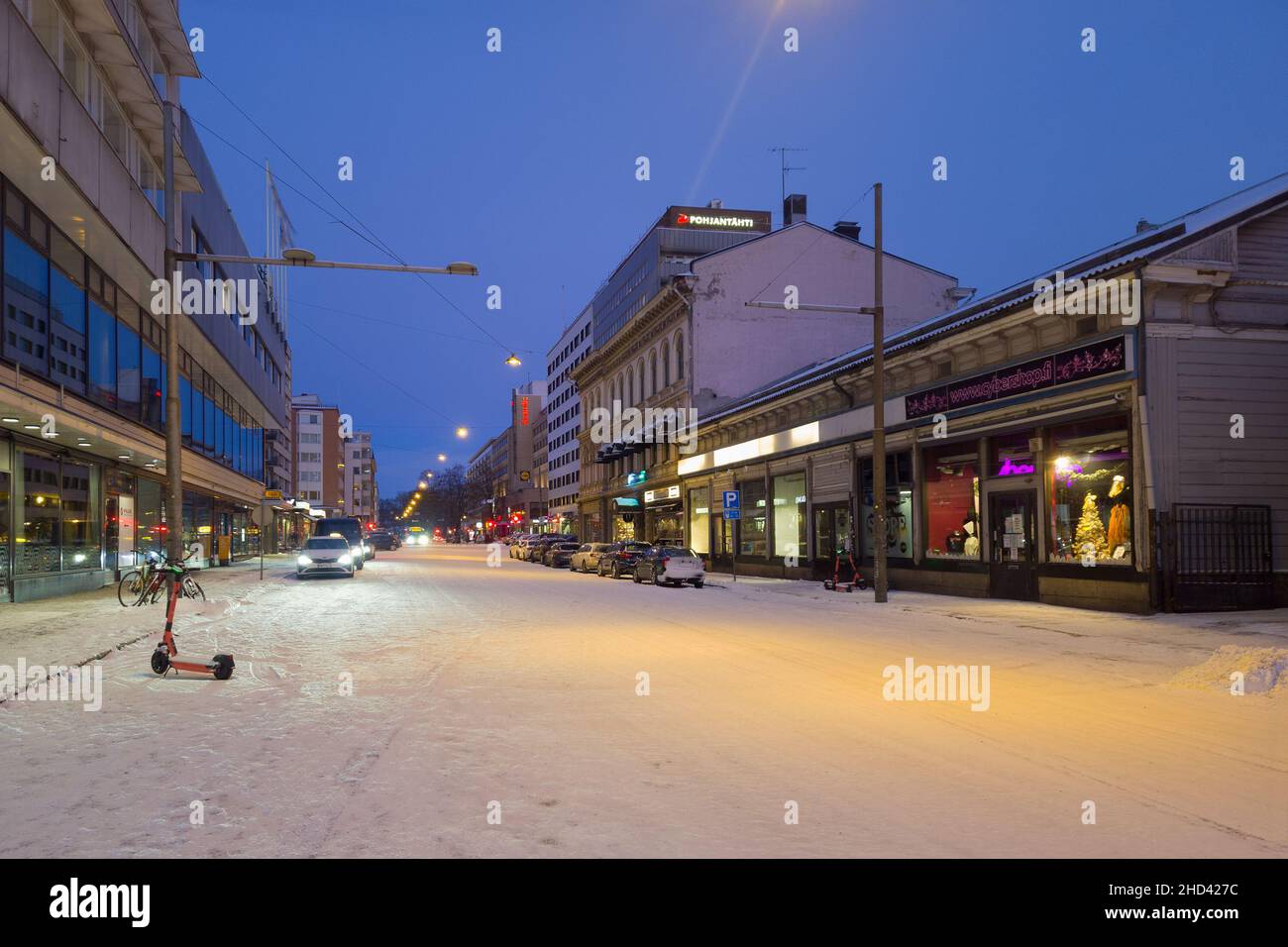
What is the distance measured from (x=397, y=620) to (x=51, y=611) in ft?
23.8

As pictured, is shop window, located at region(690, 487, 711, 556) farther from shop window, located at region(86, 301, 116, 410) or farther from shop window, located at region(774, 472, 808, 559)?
shop window, located at region(86, 301, 116, 410)

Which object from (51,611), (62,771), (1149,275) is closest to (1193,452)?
(1149,275)

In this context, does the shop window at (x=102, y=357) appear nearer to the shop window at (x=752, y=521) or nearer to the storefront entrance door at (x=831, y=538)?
the storefront entrance door at (x=831, y=538)

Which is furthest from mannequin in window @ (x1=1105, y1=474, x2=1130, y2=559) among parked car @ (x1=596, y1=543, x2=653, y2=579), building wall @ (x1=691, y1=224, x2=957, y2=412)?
building wall @ (x1=691, y1=224, x2=957, y2=412)

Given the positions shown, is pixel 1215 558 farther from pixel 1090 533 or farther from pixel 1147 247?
pixel 1147 247

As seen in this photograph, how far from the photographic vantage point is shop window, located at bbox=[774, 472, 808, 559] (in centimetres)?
3444

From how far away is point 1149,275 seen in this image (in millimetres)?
17703

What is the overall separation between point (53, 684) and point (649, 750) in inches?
284

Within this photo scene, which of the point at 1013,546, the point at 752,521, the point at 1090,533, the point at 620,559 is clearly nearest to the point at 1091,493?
the point at 1090,533

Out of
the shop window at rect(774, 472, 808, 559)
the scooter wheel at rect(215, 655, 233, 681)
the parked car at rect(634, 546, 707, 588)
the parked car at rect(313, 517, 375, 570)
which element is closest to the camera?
the scooter wheel at rect(215, 655, 233, 681)

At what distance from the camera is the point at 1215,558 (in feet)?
58.7

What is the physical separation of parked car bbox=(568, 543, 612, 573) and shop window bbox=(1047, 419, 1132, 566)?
2386 cm
